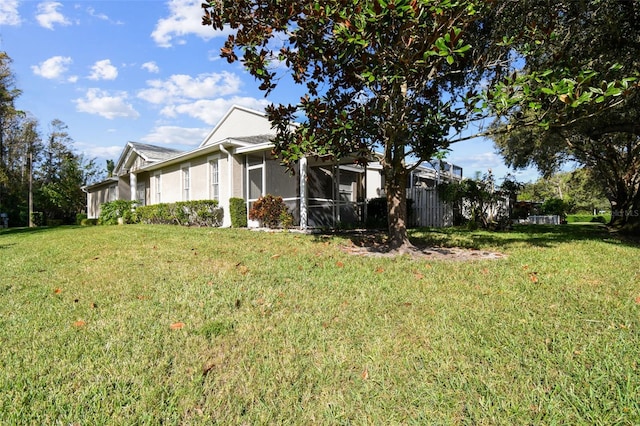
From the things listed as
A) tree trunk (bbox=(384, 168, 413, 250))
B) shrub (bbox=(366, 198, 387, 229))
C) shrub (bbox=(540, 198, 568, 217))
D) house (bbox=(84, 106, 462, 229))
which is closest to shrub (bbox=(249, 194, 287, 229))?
house (bbox=(84, 106, 462, 229))

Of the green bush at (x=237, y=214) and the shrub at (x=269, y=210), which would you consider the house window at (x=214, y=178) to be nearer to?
the green bush at (x=237, y=214)

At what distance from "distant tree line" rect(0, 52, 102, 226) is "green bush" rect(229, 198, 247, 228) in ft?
69.3

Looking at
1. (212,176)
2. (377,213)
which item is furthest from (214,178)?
(377,213)

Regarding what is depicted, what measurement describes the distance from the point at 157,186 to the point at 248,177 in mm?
8237

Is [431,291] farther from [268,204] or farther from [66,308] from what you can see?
[268,204]

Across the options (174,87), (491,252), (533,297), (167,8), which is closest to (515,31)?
(491,252)

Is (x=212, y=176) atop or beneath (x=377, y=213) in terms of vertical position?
atop

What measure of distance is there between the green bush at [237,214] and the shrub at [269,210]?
776 millimetres

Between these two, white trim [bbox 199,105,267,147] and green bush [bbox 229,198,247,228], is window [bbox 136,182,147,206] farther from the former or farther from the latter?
green bush [bbox 229,198,247,228]

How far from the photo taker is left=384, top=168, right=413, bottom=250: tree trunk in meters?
7.12

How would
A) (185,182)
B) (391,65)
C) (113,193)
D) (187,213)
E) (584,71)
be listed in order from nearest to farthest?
(584,71) < (391,65) < (187,213) < (185,182) < (113,193)

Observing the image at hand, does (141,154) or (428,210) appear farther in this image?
(141,154)

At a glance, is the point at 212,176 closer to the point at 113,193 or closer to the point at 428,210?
the point at 428,210

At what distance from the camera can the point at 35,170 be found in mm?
37062
